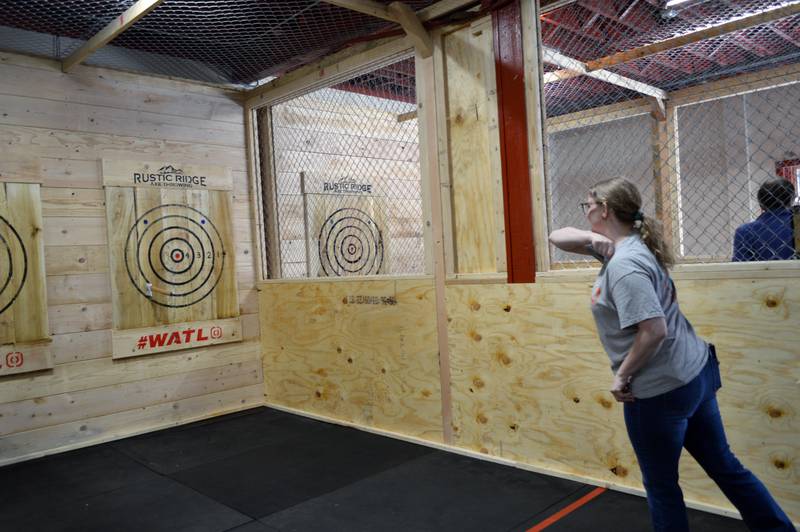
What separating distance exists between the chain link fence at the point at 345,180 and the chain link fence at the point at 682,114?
123 centimetres

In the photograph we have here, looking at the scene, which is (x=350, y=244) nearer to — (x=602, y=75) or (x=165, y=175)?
(x=165, y=175)

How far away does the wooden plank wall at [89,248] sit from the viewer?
364 cm

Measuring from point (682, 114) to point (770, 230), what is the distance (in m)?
3.54

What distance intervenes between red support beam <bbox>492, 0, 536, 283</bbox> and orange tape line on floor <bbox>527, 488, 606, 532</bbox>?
94 cm

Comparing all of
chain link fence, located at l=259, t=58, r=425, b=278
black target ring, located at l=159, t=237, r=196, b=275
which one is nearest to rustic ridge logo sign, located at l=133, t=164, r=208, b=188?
black target ring, located at l=159, t=237, r=196, b=275

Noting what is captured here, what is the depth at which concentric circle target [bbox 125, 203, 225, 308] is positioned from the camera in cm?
407

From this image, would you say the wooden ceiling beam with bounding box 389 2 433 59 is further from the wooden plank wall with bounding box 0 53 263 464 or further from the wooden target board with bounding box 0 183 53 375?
the wooden target board with bounding box 0 183 53 375

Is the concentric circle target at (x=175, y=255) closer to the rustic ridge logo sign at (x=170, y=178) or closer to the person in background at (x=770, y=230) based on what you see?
the rustic ridge logo sign at (x=170, y=178)

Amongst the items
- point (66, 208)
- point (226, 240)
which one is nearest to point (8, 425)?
point (66, 208)

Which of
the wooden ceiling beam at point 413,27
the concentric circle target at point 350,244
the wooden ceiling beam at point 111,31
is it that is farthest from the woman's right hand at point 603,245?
the concentric circle target at point 350,244

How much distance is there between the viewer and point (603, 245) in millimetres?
1912

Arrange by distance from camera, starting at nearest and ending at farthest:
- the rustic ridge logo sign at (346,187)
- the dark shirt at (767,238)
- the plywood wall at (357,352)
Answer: the dark shirt at (767,238), the plywood wall at (357,352), the rustic ridge logo sign at (346,187)

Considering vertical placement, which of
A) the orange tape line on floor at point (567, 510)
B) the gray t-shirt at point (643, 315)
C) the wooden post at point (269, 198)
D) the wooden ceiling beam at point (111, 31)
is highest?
the wooden ceiling beam at point (111, 31)

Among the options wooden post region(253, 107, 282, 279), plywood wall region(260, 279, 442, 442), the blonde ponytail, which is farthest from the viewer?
wooden post region(253, 107, 282, 279)
